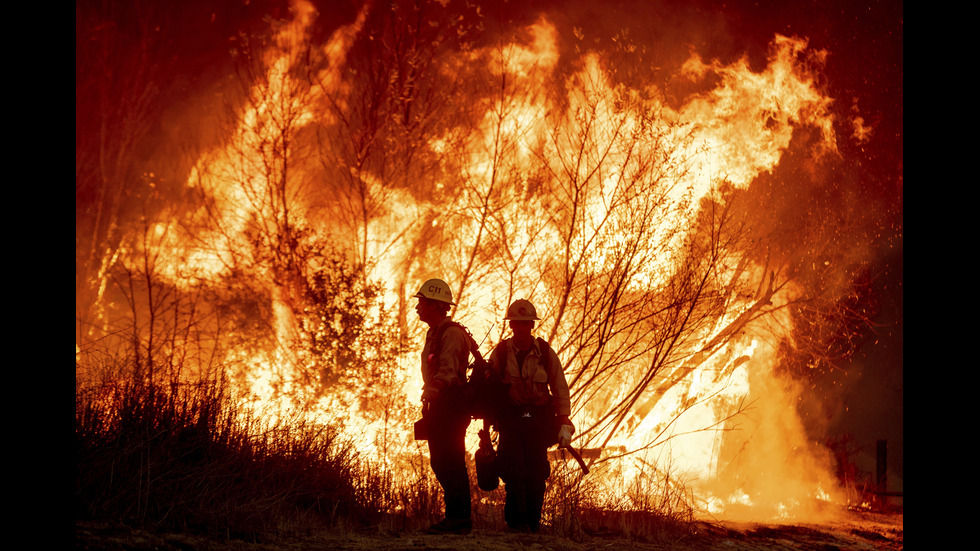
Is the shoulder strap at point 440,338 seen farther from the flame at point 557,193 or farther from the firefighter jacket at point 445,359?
the flame at point 557,193

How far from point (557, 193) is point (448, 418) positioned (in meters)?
5.26

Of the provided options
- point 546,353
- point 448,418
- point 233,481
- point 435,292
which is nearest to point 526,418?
point 546,353

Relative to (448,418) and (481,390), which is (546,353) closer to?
(481,390)

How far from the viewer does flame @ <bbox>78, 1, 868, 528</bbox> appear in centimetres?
1074

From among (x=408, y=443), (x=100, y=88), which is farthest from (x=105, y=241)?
(x=408, y=443)

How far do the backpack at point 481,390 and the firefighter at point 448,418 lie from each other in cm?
5

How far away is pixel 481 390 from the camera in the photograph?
7.04 meters

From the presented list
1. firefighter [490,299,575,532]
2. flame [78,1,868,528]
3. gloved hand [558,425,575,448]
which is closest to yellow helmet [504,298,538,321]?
firefighter [490,299,575,532]

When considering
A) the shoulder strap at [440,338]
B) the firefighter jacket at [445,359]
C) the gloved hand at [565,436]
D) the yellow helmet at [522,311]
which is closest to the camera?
the firefighter jacket at [445,359]

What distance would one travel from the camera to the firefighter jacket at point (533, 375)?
7137 mm

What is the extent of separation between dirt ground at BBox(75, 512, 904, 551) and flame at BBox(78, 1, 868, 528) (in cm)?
168

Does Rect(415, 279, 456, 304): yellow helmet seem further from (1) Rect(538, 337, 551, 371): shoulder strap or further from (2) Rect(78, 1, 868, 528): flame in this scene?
(2) Rect(78, 1, 868, 528): flame

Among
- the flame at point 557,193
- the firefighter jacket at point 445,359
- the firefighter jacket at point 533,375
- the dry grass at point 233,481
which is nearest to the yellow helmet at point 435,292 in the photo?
the firefighter jacket at point 445,359
